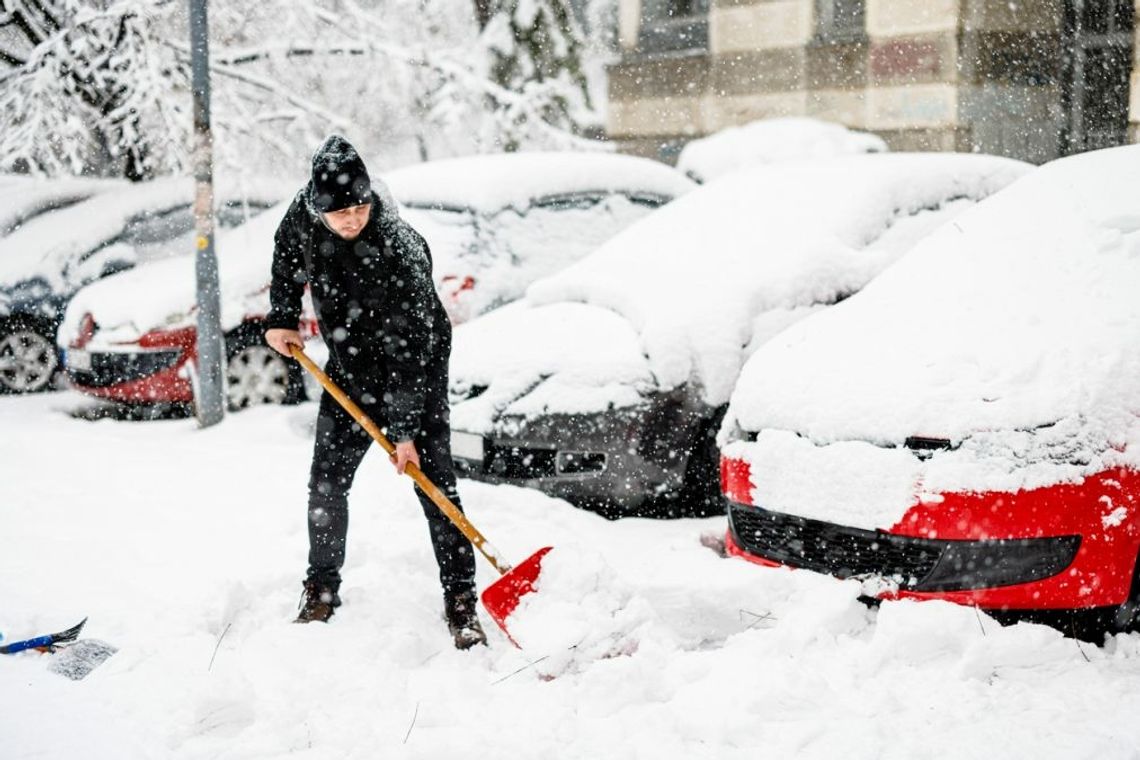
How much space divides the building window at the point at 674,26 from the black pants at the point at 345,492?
8.95 m

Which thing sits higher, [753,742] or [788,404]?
[788,404]

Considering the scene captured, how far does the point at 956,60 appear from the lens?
9305 mm

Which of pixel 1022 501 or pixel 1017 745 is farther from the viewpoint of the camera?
pixel 1022 501

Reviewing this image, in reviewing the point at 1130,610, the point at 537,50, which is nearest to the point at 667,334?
the point at 1130,610

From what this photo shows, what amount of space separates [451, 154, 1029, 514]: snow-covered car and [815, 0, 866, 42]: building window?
5116 millimetres

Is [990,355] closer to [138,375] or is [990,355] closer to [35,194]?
[138,375]

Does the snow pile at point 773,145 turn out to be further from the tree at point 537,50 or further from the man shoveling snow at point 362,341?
the man shoveling snow at point 362,341

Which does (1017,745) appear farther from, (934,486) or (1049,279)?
(1049,279)

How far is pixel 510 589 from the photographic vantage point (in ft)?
11.6

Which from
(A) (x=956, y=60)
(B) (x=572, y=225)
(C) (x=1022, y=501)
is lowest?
(C) (x=1022, y=501)

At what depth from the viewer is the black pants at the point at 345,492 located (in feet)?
12.1

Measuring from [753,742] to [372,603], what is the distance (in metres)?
1.58

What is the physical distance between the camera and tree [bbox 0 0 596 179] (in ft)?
30.2

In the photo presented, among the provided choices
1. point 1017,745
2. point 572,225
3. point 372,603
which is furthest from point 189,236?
point 1017,745
